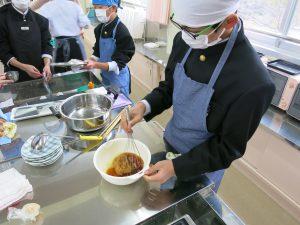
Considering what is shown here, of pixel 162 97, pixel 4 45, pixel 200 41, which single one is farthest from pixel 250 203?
pixel 4 45

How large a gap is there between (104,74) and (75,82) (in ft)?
1.02

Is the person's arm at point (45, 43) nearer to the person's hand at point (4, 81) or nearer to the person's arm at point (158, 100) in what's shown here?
the person's hand at point (4, 81)

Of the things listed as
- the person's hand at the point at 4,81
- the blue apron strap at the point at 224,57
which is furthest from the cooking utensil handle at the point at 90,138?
the person's hand at the point at 4,81

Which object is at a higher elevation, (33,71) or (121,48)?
(121,48)

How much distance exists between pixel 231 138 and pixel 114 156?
1.47ft

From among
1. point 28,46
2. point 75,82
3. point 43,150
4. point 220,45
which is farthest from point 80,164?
point 28,46

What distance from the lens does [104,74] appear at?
6.09ft

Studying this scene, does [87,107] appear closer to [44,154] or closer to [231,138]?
[44,154]

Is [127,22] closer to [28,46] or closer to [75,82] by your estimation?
[28,46]

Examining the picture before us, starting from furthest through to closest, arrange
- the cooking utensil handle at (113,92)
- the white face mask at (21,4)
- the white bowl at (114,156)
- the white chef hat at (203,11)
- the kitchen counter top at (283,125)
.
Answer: the white face mask at (21,4) < the kitchen counter top at (283,125) < the cooking utensil handle at (113,92) < the white bowl at (114,156) < the white chef hat at (203,11)

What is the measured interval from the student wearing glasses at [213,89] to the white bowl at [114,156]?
0.06 m

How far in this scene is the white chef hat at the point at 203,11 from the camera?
→ 2.21 feet

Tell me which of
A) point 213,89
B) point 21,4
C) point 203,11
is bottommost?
point 213,89

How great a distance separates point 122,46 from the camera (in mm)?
1802
